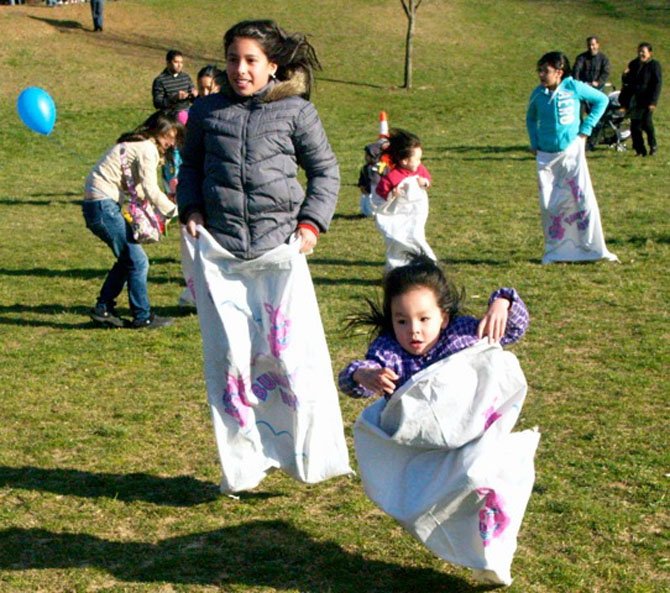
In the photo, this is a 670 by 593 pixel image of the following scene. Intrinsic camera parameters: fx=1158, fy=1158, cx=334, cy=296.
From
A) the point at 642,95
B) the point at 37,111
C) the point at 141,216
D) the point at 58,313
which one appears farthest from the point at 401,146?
the point at 642,95

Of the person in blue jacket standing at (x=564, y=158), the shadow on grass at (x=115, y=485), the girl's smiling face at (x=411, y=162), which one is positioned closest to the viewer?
the shadow on grass at (x=115, y=485)

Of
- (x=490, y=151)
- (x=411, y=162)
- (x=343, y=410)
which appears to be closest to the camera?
(x=343, y=410)

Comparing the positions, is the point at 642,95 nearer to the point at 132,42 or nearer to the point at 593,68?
the point at 593,68

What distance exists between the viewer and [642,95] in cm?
1938

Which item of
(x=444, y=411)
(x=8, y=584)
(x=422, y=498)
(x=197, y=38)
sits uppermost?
(x=197, y=38)

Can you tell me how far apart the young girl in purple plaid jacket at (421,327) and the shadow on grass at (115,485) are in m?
1.49

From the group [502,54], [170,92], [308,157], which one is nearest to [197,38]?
[502,54]

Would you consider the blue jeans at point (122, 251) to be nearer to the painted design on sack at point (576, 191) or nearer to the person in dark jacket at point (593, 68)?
the painted design on sack at point (576, 191)

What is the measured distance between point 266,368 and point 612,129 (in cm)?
1663

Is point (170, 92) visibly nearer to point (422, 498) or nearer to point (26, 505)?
point (26, 505)

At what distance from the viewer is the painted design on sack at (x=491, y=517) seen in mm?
3996

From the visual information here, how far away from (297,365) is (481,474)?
134cm

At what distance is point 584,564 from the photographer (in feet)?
14.9

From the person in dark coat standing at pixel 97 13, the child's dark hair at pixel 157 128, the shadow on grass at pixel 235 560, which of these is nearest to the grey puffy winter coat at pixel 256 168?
the shadow on grass at pixel 235 560
